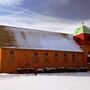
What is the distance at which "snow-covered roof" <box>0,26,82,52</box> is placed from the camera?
140 feet

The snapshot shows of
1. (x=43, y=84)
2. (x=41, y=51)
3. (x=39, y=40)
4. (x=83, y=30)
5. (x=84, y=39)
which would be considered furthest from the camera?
(x=83, y=30)

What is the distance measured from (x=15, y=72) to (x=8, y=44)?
5.05 meters

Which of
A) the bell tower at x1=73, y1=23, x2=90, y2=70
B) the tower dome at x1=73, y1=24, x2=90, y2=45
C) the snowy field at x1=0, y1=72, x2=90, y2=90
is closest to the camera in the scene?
the snowy field at x1=0, y1=72, x2=90, y2=90

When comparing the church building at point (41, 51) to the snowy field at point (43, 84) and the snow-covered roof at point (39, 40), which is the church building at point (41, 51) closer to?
the snow-covered roof at point (39, 40)

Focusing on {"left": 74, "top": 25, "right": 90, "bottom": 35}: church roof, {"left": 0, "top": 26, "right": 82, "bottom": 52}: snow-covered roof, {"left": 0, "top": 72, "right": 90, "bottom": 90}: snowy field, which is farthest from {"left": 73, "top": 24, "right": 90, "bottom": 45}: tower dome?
{"left": 0, "top": 72, "right": 90, "bottom": 90}: snowy field

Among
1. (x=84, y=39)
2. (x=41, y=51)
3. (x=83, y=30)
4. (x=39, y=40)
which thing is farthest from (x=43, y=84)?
(x=83, y=30)

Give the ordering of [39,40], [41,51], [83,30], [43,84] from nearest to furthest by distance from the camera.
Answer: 1. [43,84]
2. [41,51]
3. [39,40]
4. [83,30]

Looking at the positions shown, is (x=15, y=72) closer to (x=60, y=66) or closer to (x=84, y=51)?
(x=60, y=66)

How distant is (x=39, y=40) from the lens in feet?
152

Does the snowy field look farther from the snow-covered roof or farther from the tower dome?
the tower dome

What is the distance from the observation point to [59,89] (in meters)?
17.2

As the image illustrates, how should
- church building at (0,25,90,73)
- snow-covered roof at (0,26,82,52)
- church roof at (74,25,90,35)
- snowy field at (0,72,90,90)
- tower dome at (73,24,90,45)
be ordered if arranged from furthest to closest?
church roof at (74,25,90,35) < tower dome at (73,24,90,45) < snow-covered roof at (0,26,82,52) < church building at (0,25,90,73) < snowy field at (0,72,90,90)

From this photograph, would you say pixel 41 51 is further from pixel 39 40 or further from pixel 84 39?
pixel 84 39

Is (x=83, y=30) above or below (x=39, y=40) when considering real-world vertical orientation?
above
